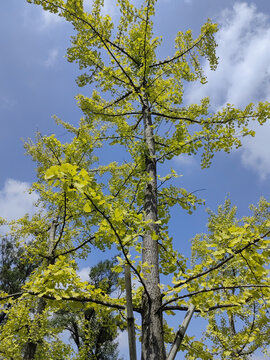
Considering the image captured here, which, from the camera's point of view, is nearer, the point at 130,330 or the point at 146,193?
the point at 130,330

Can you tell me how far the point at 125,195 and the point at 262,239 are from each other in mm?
2176

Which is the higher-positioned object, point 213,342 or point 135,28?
point 135,28

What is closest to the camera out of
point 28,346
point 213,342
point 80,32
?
point 80,32

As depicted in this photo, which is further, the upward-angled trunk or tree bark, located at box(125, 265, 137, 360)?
the upward-angled trunk

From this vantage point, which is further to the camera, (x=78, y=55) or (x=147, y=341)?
(x=78, y=55)

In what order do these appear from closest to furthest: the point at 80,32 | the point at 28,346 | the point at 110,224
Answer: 1. the point at 110,224
2. the point at 80,32
3. the point at 28,346

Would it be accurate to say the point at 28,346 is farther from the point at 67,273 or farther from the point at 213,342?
the point at 213,342

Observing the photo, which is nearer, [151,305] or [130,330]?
[130,330]

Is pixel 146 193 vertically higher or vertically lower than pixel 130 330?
higher

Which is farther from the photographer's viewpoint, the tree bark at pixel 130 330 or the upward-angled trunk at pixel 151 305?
the upward-angled trunk at pixel 151 305

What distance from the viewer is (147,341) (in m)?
1.98

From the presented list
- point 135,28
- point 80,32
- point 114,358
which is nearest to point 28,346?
point 80,32

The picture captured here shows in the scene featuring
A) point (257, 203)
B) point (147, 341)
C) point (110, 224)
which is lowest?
point (147, 341)

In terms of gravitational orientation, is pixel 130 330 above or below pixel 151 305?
below
